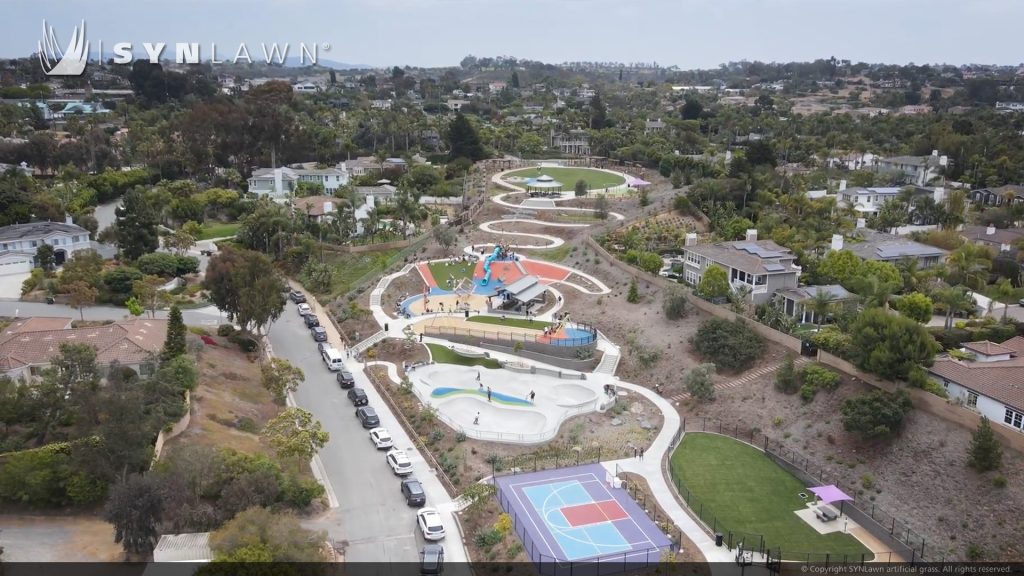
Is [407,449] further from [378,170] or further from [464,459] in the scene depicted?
Answer: [378,170]

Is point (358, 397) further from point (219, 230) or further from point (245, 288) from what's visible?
point (219, 230)

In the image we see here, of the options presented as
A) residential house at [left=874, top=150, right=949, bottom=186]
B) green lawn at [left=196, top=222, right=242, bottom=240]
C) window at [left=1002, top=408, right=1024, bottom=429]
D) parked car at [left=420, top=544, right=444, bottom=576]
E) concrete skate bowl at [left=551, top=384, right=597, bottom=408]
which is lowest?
parked car at [left=420, top=544, right=444, bottom=576]

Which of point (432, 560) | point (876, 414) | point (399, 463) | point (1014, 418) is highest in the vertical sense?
point (1014, 418)

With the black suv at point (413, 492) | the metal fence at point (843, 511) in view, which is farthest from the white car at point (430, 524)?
the metal fence at point (843, 511)

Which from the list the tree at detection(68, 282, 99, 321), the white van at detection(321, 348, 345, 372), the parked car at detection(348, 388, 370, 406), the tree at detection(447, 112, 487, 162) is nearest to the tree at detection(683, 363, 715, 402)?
the parked car at detection(348, 388, 370, 406)

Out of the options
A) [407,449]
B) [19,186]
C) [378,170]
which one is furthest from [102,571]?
[378,170]

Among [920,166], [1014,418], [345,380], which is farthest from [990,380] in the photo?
[920,166]

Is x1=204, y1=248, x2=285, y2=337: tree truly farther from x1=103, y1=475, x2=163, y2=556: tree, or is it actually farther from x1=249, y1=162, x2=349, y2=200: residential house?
x1=249, y1=162, x2=349, y2=200: residential house
